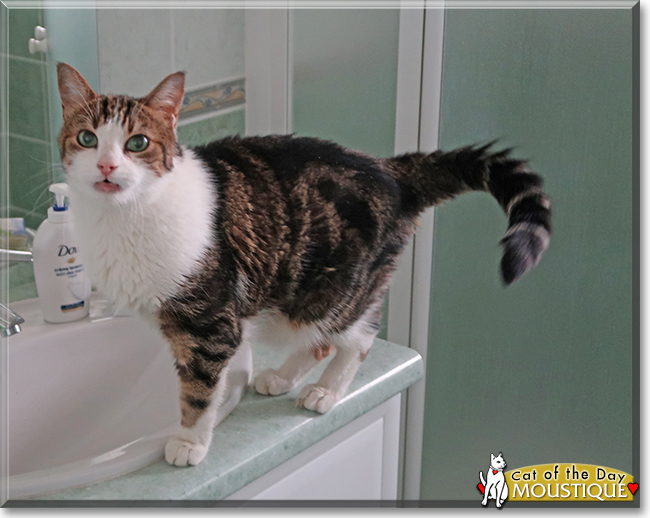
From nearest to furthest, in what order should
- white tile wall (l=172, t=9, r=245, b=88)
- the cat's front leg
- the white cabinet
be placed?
the cat's front leg
the white cabinet
white tile wall (l=172, t=9, r=245, b=88)

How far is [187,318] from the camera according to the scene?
3.16 feet

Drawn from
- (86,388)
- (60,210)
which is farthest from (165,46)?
(86,388)

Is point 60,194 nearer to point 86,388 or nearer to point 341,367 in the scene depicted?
point 86,388

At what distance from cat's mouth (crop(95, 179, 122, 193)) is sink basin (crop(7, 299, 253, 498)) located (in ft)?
1.09

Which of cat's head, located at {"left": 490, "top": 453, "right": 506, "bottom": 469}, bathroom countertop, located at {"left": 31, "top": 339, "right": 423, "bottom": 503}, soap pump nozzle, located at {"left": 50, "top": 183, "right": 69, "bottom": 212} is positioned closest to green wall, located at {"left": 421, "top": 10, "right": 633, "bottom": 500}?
cat's head, located at {"left": 490, "top": 453, "right": 506, "bottom": 469}

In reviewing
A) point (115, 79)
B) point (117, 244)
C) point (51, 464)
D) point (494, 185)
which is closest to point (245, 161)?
point (117, 244)

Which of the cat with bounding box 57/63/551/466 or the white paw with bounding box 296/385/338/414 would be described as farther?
the white paw with bounding box 296/385/338/414

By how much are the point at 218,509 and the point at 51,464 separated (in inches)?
12.6

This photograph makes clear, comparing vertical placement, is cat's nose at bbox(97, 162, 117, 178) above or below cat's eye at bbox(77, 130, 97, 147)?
below

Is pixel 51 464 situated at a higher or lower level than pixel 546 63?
lower

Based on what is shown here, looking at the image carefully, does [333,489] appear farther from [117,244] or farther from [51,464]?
[117,244]

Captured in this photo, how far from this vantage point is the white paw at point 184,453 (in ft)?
3.24

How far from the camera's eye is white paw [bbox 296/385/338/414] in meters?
1.13

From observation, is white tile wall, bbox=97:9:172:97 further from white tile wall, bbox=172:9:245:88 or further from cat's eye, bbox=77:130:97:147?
cat's eye, bbox=77:130:97:147
